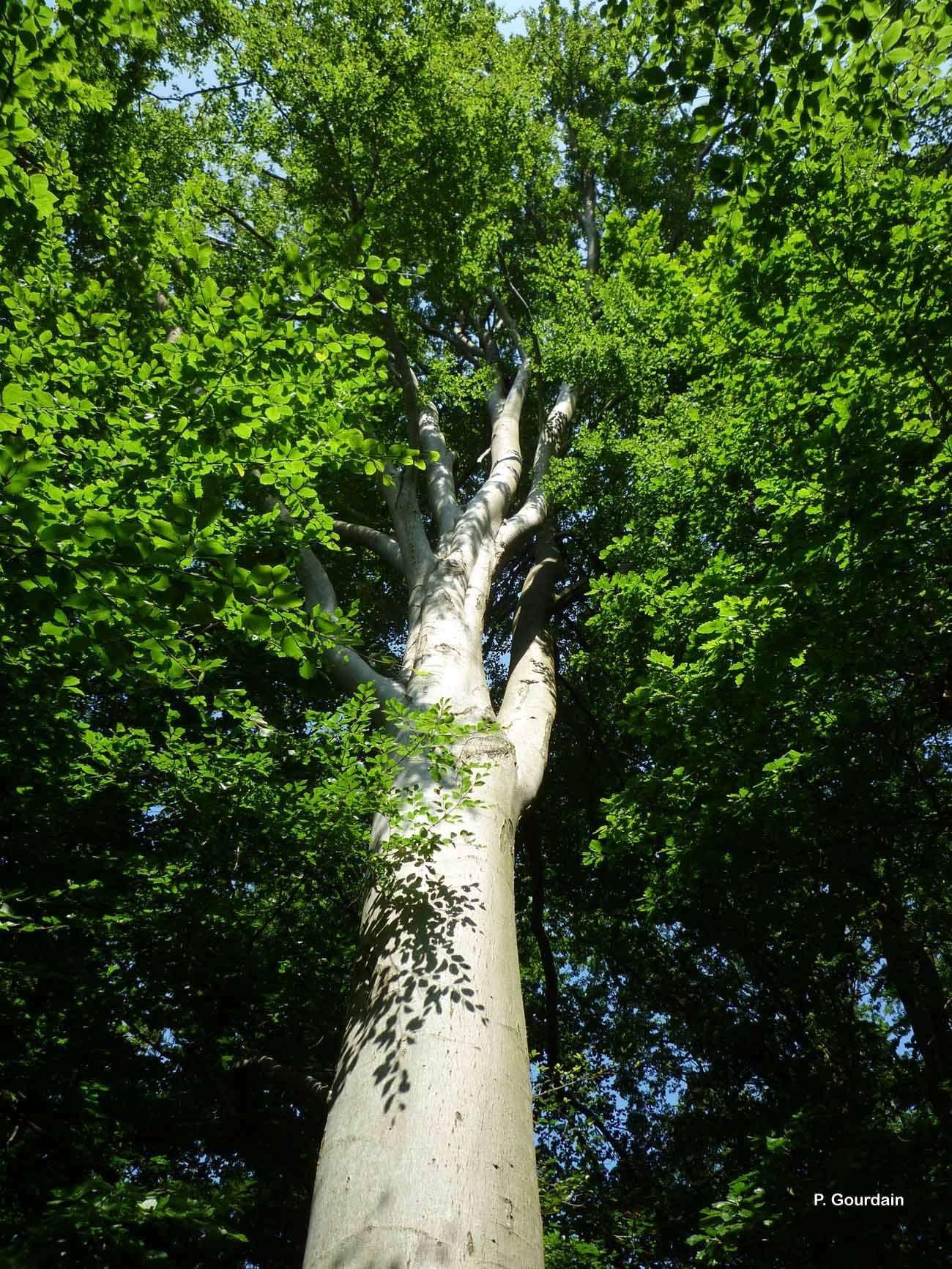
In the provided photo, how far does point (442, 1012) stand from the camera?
3146mm

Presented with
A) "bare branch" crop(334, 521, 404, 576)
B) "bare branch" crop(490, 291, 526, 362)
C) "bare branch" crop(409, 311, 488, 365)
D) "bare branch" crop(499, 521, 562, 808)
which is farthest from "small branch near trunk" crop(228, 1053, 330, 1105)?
"bare branch" crop(490, 291, 526, 362)

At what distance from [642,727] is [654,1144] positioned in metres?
5.79

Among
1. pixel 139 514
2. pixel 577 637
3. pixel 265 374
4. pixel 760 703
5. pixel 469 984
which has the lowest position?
pixel 469 984

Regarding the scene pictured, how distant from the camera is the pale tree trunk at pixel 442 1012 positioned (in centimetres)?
245

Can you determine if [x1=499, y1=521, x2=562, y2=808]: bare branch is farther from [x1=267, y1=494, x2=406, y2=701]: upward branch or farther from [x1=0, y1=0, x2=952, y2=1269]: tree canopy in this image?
[x1=267, y1=494, x2=406, y2=701]: upward branch

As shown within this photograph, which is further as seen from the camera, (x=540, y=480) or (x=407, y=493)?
(x=540, y=480)

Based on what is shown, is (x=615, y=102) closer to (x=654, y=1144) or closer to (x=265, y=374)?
(x=265, y=374)

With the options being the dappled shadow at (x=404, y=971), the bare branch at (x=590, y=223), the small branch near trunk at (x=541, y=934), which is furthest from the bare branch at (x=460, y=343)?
the dappled shadow at (x=404, y=971)

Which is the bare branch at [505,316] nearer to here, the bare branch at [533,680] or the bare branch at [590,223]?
the bare branch at [590,223]

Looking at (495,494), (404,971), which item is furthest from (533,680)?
(404,971)

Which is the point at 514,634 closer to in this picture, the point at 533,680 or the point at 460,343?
the point at 533,680

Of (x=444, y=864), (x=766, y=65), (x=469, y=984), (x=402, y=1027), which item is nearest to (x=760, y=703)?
(x=444, y=864)

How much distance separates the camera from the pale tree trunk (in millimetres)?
2453

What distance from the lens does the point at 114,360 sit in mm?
4129
